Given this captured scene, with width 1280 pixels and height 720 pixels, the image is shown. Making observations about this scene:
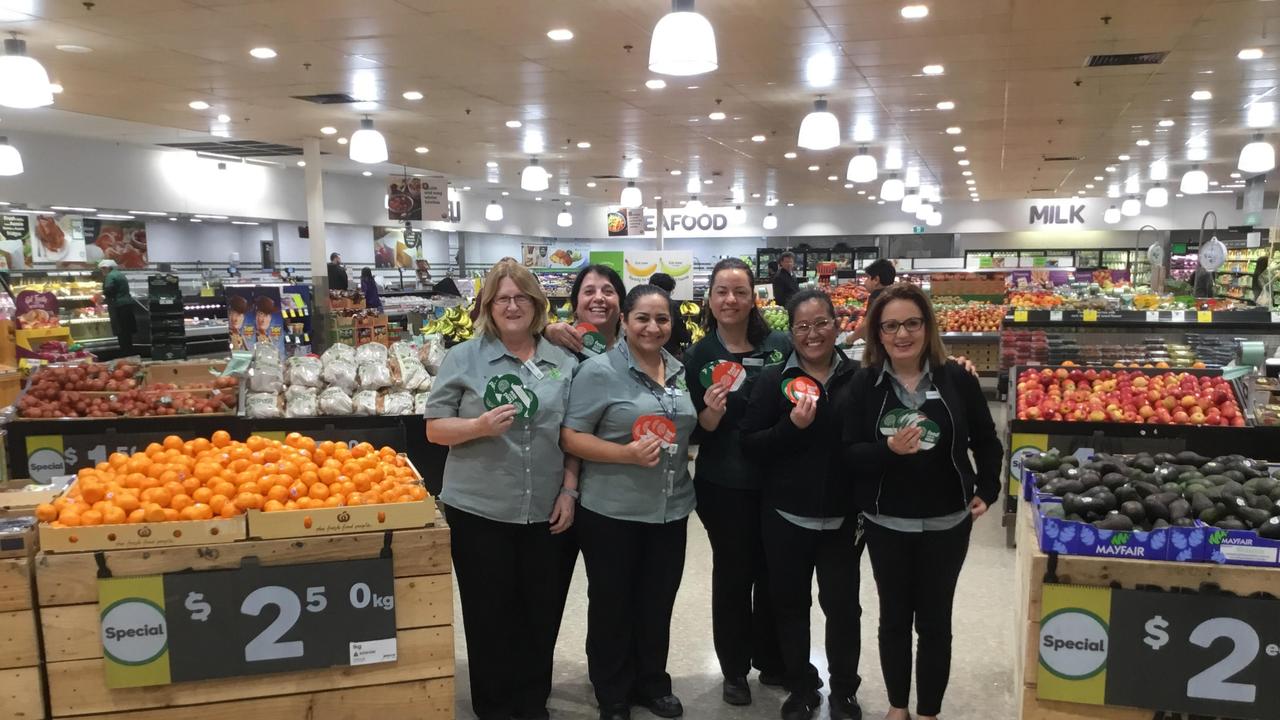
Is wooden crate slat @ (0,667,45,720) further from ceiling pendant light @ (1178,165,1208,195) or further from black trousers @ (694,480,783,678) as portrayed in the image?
ceiling pendant light @ (1178,165,1208,195)

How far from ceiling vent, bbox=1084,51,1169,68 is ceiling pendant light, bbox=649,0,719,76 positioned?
4406mm

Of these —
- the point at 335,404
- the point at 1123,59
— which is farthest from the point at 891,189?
the point at 335,404

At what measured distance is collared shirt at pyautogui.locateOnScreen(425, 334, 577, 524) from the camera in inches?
120

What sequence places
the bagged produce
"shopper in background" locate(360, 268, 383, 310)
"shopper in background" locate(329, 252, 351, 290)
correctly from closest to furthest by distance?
the bagged produce < "shopper in background" locate(360, 268, 383, 310) < "shopper in background" locate(329, 252, 351, 290)

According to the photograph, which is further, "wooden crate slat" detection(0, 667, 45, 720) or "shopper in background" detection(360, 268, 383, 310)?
"shopper in background" detection(360, 268, 383, 310)

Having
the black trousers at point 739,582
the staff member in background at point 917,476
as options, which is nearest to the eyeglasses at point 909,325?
the staff member in background at point 917,476

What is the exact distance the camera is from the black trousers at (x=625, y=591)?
3062 millimetres

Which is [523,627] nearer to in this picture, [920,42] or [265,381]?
[265,381]

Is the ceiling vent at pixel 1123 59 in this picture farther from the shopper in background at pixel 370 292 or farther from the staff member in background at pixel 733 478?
the shopper in background at pixel 370 292

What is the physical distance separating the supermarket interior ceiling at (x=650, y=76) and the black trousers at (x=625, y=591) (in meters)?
3.70

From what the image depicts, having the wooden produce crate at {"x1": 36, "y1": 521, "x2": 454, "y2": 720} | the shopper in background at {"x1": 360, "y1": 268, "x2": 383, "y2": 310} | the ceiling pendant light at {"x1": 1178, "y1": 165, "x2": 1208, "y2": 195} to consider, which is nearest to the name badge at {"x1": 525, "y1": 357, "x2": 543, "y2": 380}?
the wooden produce crate at {"x1": 36, "y1": 521, "x2": 454, "y2": 720}

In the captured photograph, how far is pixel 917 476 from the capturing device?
9.32 ft

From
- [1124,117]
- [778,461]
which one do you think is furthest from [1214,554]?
[1124,117]

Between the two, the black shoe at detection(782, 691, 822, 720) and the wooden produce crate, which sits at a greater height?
the wooden produce crate
